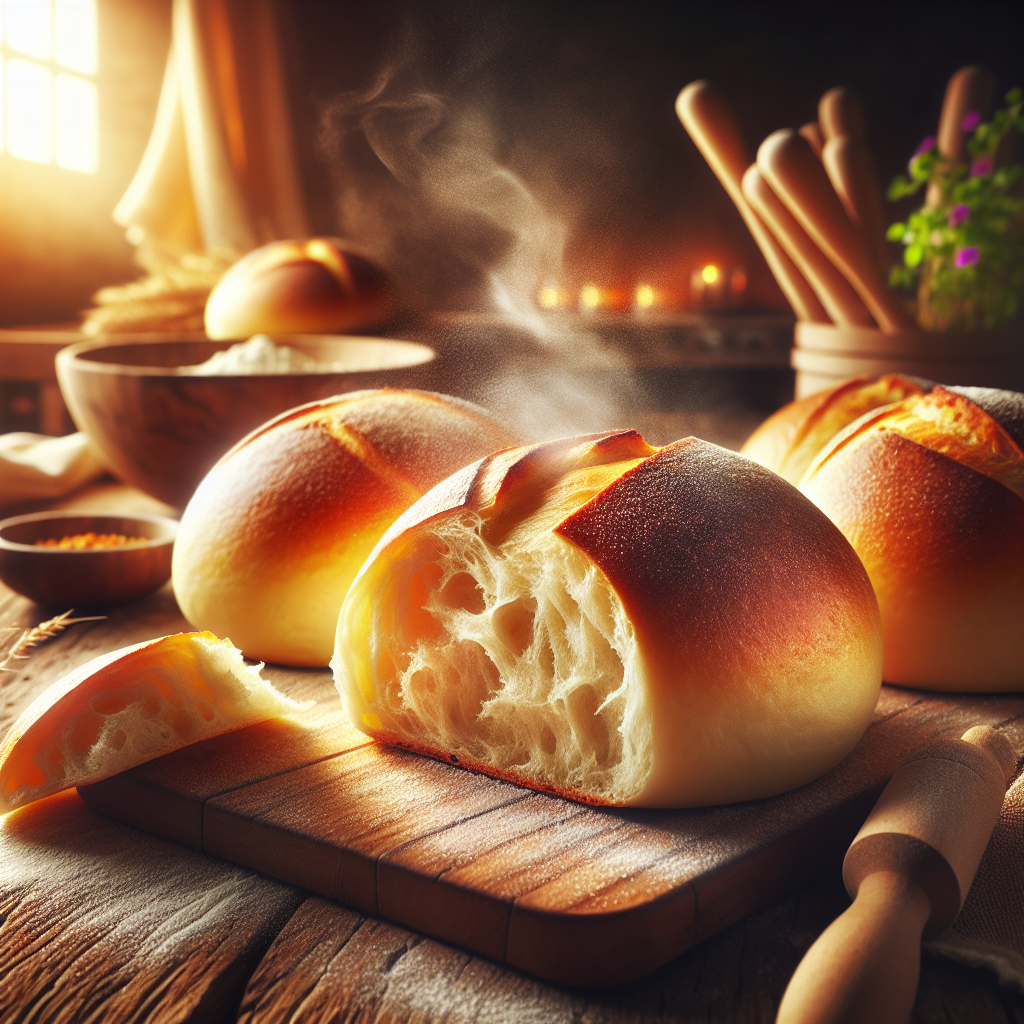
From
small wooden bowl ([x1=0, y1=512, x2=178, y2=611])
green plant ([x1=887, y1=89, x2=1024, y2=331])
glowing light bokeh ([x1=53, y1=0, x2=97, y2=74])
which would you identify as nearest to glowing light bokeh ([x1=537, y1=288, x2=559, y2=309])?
glowing light bokeh ([x1=53, y1=0, x2=97, y2=74])

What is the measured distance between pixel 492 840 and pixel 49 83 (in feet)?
13.7

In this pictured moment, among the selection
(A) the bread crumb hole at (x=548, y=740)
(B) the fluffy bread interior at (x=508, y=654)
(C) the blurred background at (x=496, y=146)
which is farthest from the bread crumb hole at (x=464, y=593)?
(C) the blurred background at (x=496, y=146)

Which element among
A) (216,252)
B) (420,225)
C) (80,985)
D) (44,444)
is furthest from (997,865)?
(420,225)

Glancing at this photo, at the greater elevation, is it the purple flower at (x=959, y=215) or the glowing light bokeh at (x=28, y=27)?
the glowing light bokeh at (x=28, y=27)

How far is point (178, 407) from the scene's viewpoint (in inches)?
54.0

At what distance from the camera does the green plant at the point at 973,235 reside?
160 cm

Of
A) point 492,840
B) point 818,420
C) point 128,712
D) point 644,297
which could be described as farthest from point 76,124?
point 492,840

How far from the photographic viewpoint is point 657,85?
513 cm

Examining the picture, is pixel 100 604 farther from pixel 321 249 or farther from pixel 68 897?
pixel 321 249

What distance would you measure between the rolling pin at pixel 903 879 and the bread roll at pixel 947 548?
0.18 metres

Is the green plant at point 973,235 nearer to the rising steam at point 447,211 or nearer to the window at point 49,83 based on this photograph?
the rising steam at point 447,211

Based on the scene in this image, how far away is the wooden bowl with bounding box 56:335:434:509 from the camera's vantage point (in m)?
1.36

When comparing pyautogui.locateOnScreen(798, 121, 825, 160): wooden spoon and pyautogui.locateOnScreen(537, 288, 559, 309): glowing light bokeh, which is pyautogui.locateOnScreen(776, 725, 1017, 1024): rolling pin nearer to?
pyautogui.locateOnScreen(798, 121, 825, 160): wooden spoon

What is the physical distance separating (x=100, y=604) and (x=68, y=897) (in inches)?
23.5
